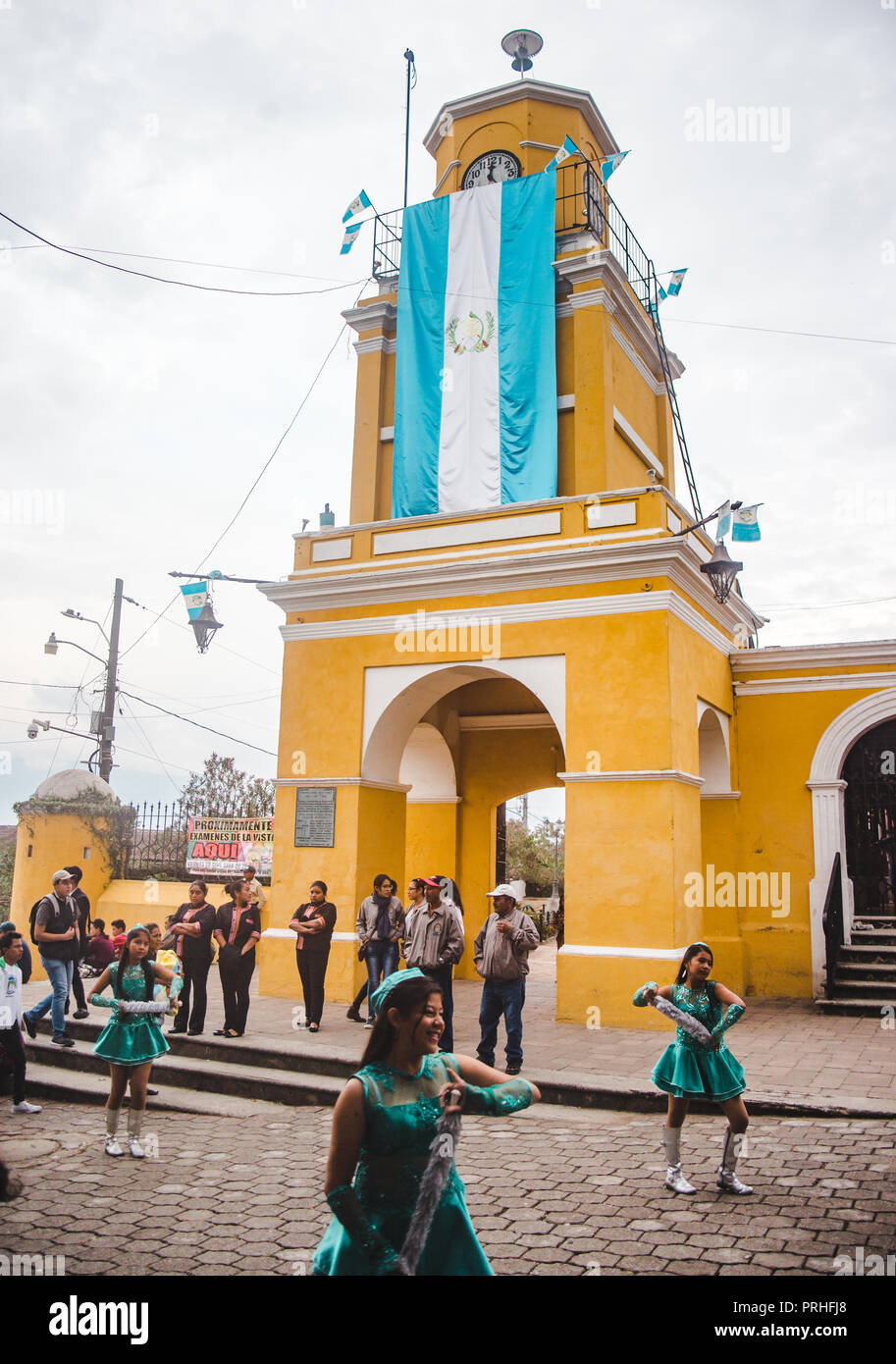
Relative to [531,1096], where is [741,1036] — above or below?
below

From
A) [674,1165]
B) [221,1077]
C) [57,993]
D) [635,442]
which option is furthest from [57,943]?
[635,442]

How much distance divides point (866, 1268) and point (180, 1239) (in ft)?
10.4

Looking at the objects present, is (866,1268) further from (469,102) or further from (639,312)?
(469,102)

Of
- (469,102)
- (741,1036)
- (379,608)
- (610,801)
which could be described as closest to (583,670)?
(610,801)

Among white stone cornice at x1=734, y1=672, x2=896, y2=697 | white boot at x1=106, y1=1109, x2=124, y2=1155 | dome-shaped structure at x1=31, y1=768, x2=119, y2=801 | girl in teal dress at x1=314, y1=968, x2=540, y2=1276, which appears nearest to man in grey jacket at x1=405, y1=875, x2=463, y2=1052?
white boot at x1=106, y1=1109, x2=124, y2=1155

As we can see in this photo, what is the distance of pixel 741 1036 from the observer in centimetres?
946

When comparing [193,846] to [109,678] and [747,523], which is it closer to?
[109,678]

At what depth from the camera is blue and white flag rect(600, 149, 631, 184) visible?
12.9 metres

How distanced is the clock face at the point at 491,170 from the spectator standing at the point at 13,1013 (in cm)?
1221

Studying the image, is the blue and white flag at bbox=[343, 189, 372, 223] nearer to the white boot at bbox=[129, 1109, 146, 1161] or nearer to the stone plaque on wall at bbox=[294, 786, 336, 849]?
the stone plaque on wall at bbox=[294, 786, 336, 849]

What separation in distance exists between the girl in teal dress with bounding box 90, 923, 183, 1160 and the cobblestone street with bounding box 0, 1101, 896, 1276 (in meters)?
0.29

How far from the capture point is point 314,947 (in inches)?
376

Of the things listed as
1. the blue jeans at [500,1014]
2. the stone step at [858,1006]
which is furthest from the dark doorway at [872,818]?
the blue jeans at [500,1014]

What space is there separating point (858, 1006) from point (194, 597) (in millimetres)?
9423
